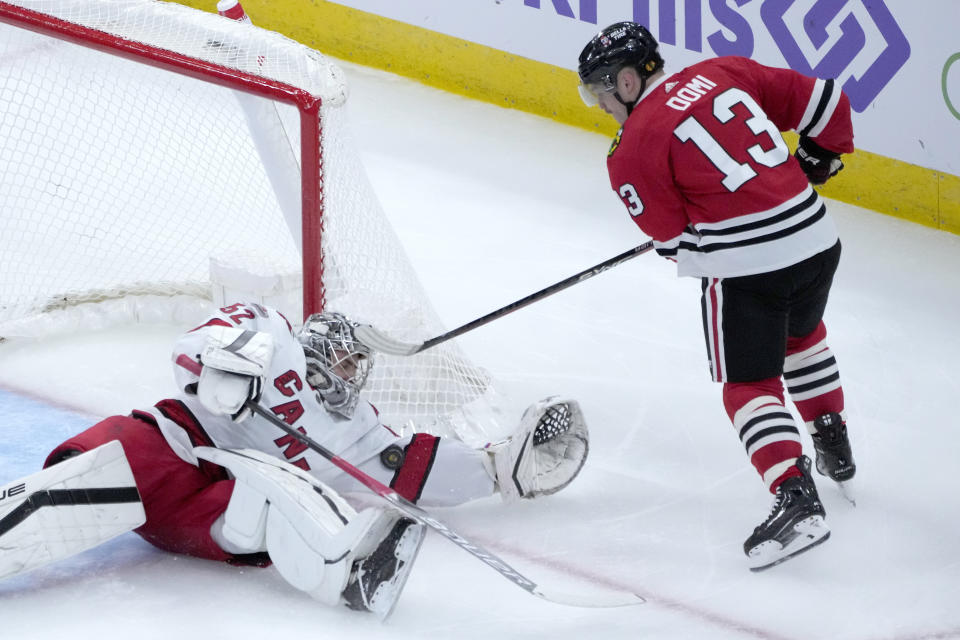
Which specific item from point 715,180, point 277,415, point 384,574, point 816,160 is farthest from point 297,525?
point 816,160

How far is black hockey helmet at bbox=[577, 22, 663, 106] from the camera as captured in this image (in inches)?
104

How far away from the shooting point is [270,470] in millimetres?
2504

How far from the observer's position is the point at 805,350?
2.88m

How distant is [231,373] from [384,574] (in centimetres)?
45

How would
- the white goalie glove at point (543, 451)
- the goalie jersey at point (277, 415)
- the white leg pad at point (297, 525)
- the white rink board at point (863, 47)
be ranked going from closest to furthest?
1. the white leg pad at point (297, 525)
2. the goalie jersey at point (277, 415)
3. the white goalie glove at point (543, 451)
4. the white rink board at point (863, 47)

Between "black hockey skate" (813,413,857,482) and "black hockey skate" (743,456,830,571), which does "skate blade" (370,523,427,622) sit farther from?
"black hockey skate" (813,413,857,482)

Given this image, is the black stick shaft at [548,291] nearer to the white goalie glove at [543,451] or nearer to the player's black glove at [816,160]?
the white goalie glove at [543,451]

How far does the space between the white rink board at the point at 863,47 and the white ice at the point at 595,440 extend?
1.11 ft

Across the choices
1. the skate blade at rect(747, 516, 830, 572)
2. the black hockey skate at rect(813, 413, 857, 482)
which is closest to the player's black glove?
the black hockey skate at rect(813, 413, 857, 482)

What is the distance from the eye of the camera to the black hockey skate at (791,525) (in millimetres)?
2562

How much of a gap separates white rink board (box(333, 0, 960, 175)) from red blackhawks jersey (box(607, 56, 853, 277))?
1508 mm

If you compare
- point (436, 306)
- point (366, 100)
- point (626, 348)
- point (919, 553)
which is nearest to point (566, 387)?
point (626, 348)

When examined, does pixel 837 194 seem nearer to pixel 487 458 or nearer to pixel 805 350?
pixel 805 350


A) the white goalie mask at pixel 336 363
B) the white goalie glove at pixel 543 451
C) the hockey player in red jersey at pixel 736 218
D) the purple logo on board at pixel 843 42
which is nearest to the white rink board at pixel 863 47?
the purple logo on board at pixel 843 42
